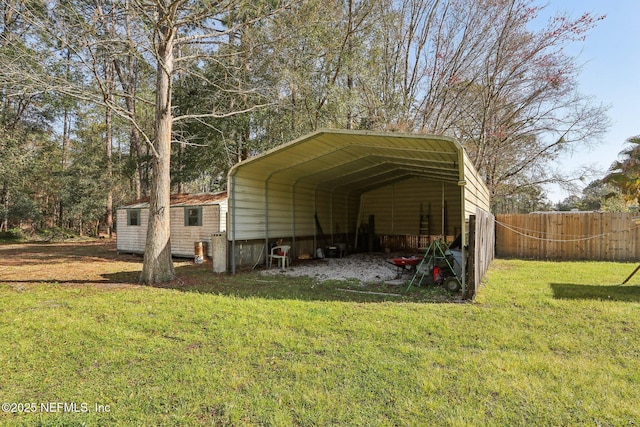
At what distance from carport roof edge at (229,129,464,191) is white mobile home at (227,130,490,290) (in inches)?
0.9

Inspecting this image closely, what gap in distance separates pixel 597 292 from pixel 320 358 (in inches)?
221

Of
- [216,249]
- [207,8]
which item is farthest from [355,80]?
[216,249]

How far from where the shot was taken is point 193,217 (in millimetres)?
12008

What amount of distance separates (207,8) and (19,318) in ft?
21.1

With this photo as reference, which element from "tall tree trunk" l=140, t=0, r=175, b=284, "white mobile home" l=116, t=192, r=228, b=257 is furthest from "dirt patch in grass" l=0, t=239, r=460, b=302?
"white mobile home" l=116, t=192, r=228, b=257

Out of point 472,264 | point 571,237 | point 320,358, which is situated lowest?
point 320,358

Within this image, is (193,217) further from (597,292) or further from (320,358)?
(597,292)

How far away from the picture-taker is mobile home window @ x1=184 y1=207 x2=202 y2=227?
38.9 feet

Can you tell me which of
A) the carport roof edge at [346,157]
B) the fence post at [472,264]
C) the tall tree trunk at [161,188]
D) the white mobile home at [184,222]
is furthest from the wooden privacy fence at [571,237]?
the tall tree trunk at [161,188]

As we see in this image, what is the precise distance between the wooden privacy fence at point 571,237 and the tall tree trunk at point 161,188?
946 cm

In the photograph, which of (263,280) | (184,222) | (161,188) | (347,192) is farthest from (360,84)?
(263,280)

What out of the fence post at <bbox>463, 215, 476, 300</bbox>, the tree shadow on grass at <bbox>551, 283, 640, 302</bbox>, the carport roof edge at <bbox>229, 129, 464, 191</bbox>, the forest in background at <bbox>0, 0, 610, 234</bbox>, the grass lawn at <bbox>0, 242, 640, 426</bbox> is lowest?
the grass lawn at <bbox>0, 242, 640, 426</bbox>

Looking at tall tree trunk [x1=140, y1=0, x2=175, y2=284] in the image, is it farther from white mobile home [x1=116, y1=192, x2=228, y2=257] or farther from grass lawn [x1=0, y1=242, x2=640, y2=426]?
white mobile home [x1=116, y1=192, x2=228, y2=257]

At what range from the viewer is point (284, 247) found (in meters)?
9.85
